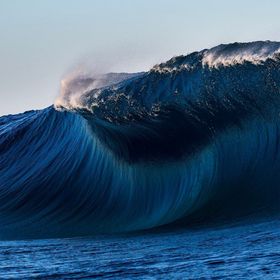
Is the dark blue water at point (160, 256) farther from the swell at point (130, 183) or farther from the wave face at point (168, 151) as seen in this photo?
the wave face at point (168, 151)

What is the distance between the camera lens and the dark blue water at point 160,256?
7.06 m

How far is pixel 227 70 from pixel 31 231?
17.9 feet

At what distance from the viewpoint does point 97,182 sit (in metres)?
Answer: 16.8

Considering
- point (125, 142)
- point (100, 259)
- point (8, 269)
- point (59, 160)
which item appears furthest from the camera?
point (59, 160)

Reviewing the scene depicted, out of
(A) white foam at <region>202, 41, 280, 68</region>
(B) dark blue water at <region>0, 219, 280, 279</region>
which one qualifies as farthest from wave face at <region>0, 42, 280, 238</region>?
(B) dark blue water at <region>0, 219, 280, 279</region>

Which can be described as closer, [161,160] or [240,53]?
[240,53]

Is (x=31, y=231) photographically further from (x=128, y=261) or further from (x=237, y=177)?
(x=128, y=261)

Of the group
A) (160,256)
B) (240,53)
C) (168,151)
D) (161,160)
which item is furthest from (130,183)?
(160,256)

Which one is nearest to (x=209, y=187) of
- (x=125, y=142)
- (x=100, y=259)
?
(x=125, y=142)

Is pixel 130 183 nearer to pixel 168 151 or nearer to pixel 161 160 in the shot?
pixel 161 160

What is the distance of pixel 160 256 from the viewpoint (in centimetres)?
821

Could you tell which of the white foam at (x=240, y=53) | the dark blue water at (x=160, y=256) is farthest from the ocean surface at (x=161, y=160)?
the dark blue water at (x=160, y=256)

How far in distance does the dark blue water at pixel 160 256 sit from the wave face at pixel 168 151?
3.04 metres

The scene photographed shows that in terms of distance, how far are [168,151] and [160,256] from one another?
850cm
